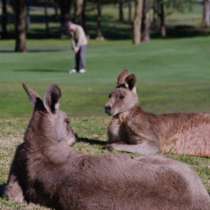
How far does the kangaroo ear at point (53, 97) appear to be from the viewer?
24.2 feet

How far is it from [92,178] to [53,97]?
30.2 inches

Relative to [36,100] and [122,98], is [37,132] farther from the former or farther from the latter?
[122,98]

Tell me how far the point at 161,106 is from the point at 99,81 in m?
6.66

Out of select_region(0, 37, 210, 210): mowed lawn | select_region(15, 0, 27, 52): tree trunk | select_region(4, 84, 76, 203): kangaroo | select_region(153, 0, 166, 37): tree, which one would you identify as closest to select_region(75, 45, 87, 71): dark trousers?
select_region(0, 37, 210, 210): mowed lawn

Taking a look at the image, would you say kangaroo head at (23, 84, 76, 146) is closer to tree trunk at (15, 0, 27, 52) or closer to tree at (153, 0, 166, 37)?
tree trunk at (15, 0, 27, 52)

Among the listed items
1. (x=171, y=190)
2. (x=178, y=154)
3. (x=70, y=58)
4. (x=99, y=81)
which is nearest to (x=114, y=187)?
(x=171, y=190)

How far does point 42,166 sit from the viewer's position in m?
7.72

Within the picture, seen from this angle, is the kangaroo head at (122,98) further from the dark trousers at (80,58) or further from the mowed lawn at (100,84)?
the dark trousers at (80,58)

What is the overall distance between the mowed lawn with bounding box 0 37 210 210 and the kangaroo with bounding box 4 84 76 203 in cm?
14

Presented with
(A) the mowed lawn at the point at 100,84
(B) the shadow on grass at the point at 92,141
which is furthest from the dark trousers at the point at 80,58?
(B) the shadow on grass at the point at 92,141

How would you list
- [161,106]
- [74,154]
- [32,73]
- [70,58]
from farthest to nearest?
1. [70,58]
2. [32,73]
3. [161,106]
4. [74,154]

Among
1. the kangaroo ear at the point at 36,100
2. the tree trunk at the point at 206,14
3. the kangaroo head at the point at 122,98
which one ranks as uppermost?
the kangaroo ear at the point at 36,100

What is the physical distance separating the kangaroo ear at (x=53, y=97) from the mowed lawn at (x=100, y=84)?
2.92 feet

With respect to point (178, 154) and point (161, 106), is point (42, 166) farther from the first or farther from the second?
point (161, 106)
